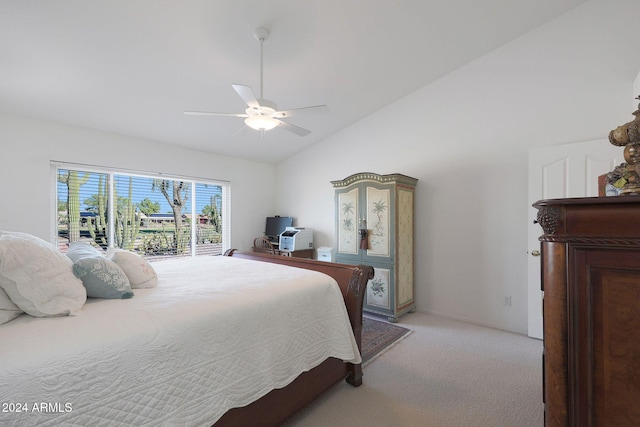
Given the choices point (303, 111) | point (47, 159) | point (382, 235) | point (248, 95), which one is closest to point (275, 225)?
point (382, 235)

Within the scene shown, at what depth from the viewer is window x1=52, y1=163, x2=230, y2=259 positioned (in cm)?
332

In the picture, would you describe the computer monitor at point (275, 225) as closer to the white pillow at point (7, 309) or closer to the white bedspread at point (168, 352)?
the white bedspread at point (168, 352)

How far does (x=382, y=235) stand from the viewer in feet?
11.1

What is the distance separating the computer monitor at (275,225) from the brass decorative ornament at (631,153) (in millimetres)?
4476

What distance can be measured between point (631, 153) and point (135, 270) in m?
2.17

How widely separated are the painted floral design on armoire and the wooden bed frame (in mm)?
1299

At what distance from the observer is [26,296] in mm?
1092

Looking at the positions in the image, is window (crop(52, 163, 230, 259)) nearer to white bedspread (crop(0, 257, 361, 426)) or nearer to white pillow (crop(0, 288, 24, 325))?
white bedspread (crop(0, 257, 361, 426))

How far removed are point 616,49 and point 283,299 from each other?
3633mm

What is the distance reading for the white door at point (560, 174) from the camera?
247 centimetres

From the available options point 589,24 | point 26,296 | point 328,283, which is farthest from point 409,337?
point 589,24

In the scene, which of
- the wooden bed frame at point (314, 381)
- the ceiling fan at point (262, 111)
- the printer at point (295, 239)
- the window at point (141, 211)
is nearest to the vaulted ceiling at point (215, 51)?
the ceiling fan at point (262, 111)

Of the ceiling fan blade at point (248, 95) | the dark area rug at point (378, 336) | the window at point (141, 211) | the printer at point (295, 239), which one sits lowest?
the dark area rug at point (378, 336)

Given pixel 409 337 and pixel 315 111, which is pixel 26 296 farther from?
pixel 409 337
